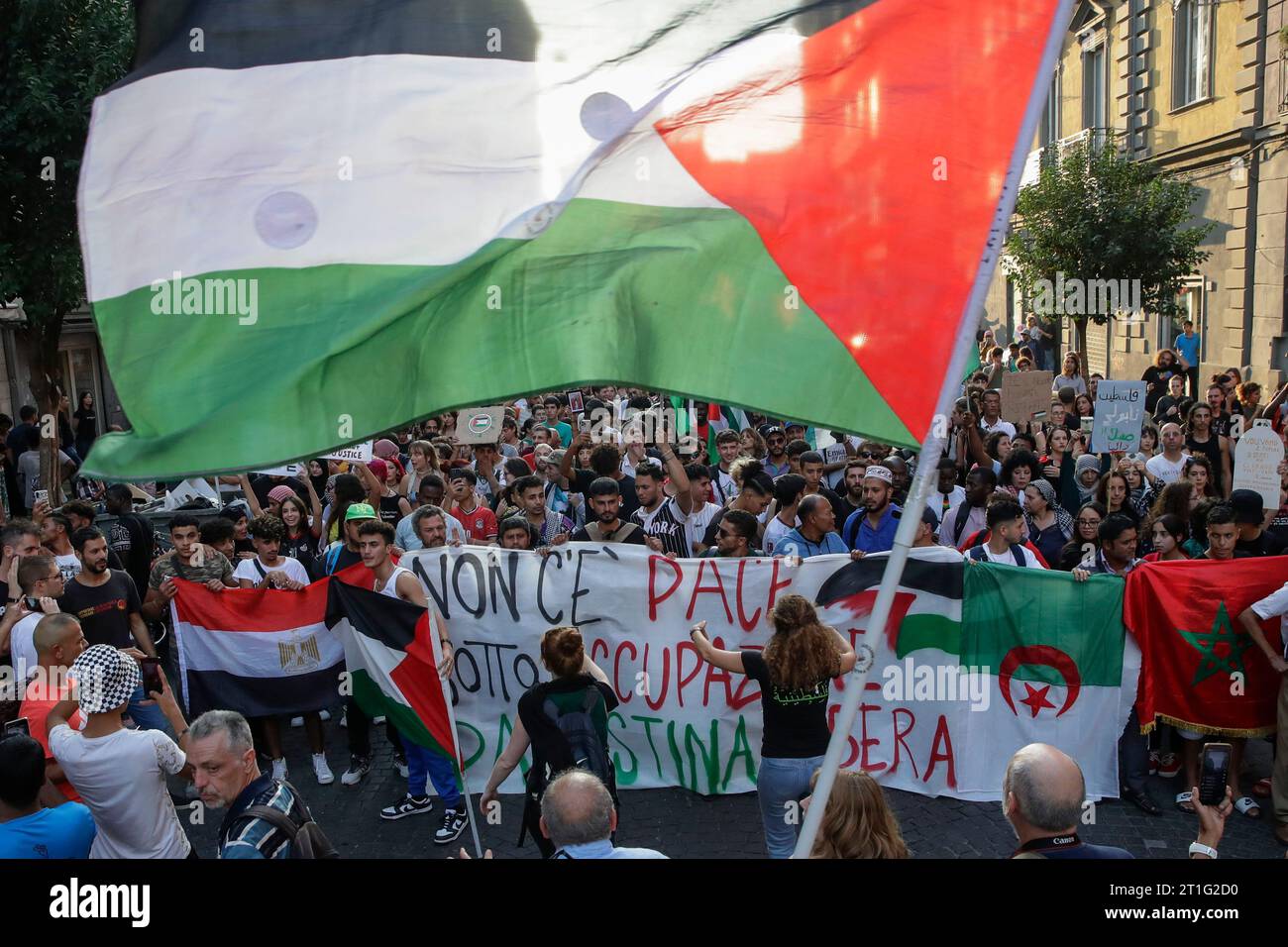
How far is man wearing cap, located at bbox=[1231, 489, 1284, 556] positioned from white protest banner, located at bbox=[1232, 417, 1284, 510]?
4.15ft

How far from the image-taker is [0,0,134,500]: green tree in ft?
41.9

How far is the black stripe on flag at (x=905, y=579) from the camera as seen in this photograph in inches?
276

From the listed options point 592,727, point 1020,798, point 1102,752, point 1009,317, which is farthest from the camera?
point 1009,317

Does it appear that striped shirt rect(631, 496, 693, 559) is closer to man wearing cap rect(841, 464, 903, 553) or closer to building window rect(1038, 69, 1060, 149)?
man wearing cap rect(841, 464, 903, 553)

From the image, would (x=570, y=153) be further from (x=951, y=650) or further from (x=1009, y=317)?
(x=1009, y=317)

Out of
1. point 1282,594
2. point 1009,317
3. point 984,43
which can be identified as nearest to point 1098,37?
point 1009,317

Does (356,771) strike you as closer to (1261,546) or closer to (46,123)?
(1261,546)

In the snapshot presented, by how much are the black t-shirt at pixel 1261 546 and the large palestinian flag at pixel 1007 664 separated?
1.12 metres

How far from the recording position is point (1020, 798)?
132 inches

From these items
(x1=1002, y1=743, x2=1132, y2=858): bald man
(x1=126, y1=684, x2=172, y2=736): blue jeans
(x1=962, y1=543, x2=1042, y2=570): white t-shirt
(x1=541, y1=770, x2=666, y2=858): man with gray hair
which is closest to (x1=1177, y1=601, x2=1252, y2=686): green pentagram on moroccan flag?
(x1=962, y1=543, x2=1042, y2=570): white t-shirt

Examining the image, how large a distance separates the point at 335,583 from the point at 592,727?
268 centimetres

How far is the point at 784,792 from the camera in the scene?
5211mm

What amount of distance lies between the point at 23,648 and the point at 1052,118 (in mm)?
34329

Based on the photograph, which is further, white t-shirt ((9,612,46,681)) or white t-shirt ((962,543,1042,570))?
white t-shirt ((962,543,1042,570))
